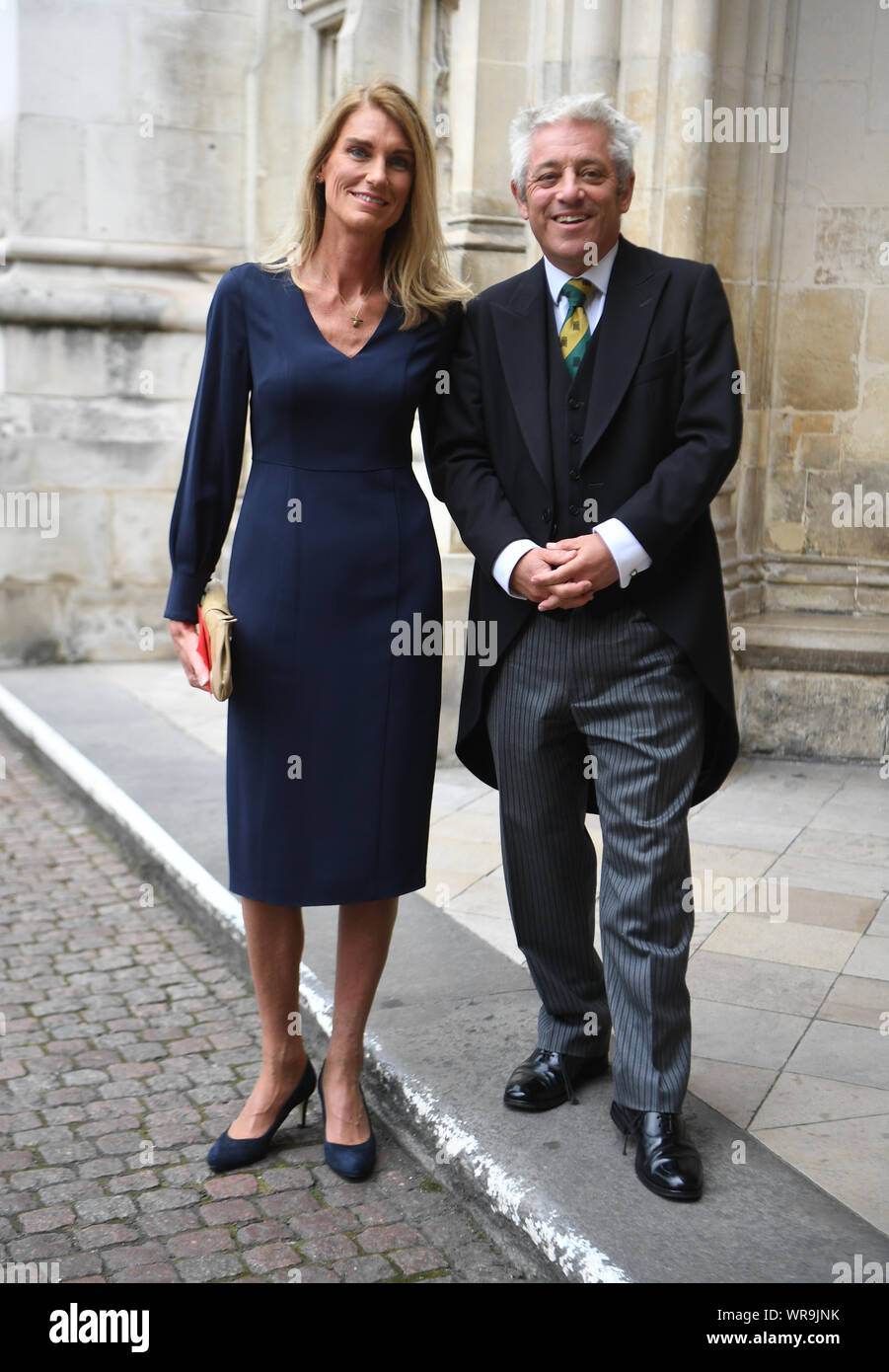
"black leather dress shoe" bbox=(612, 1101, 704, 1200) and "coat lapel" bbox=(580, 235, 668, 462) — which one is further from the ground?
"coat lapel" bbox=(580, 235, 668, 462)

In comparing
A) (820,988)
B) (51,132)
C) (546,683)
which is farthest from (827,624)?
(51,132)

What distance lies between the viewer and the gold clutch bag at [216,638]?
2.76 m

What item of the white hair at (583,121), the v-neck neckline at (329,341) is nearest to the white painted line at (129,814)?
the v-neck neckline at (329,341)

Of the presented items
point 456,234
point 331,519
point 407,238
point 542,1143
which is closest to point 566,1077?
point 542,1143

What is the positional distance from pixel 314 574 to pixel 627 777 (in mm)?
729

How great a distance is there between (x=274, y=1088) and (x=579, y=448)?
1.50 m

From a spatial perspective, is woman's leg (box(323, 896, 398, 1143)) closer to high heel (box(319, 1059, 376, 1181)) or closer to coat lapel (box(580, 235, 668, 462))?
high heel (box(319, 1059, 376, 1181))

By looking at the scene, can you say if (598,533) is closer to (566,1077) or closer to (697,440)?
(697,440)

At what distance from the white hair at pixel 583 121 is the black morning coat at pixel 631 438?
0.17 metres

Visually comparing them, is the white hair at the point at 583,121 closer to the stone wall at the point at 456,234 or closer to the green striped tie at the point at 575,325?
the green striped tie at the point at 575,325

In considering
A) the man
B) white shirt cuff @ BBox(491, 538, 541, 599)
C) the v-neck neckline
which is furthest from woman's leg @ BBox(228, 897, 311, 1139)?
the v-neck neckline

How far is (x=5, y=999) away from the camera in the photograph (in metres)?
3.94

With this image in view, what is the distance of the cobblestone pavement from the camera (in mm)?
2717

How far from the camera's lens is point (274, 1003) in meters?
3.06
